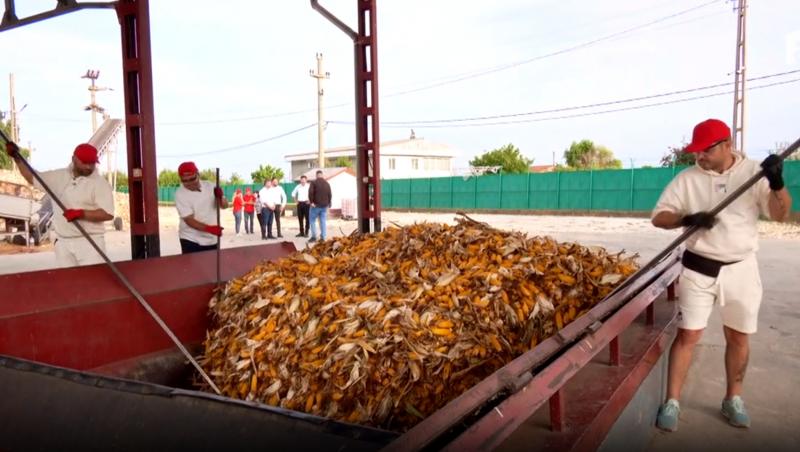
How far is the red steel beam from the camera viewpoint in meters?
1.31

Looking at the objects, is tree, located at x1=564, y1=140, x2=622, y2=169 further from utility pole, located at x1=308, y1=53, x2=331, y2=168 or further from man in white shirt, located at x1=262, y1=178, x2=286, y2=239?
man in white shirt, located at x1=262, y1=178, x2=286, y2=239

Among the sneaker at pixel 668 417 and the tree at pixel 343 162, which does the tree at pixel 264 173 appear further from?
the sneaker at pixel 668 417

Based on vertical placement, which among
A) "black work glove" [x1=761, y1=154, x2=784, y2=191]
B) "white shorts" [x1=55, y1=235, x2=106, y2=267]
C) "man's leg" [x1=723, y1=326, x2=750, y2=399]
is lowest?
"man's leg" [x1=723, y1=326, x2=750, y2=399]

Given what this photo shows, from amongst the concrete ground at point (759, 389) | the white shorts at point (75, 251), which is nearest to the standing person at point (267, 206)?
the concrete ground at point (759, 389)

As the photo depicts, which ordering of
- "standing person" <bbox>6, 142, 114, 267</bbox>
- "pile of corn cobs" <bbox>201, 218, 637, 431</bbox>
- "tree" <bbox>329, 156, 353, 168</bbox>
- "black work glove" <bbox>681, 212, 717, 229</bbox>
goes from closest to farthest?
"pile of corn cobs" <bbox>201, 218, 637, 431</bbox>, "black work glove" <bbox>681, 212, 717, 229</bbox>, "standing person" <bbox>6, 142, 114, 267</bbox>, "tree" <bbox>329, 156, 353, 168</bbox>

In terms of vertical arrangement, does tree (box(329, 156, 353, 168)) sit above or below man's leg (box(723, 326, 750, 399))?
above

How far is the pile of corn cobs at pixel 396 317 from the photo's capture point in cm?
242

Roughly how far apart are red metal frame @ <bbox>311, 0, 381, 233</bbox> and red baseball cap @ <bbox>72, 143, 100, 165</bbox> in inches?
112

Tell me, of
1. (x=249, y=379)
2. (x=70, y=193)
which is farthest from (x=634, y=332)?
(x=70, y=193)

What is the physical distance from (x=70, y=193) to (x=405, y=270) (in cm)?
269

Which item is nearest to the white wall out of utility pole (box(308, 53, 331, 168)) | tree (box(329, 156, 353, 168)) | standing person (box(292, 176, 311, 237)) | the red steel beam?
utility pole (box(308, 53, 331, 168))

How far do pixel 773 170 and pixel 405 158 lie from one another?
6425 cm

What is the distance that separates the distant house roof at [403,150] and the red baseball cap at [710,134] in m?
61.5

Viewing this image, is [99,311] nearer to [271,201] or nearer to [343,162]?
[271,201]
